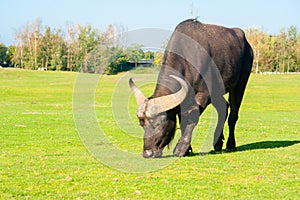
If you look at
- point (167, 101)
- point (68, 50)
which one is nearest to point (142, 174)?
point (167, 101)

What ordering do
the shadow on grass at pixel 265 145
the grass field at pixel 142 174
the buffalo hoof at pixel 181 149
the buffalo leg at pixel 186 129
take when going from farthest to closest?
the shadow on grass at pixel 265 145, the buffalo hoof at pixel 181 149, the buffalo leg at pixel 186 129, the grass field at pixel 142 174

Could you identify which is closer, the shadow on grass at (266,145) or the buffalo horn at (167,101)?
the buffalo horn at (167,101)

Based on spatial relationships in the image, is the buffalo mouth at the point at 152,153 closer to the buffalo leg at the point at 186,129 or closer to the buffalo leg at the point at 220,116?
the buffalo leg at the point at 186,129

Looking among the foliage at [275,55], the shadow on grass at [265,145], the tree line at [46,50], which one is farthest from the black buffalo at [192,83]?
the foliage at [275,55]

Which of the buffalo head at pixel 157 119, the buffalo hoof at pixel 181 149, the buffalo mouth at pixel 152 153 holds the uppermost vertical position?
the buffalo head at pixel 157 119

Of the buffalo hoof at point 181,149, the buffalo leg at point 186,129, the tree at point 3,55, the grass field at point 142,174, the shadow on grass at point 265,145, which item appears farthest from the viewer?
the tree at point 3,55

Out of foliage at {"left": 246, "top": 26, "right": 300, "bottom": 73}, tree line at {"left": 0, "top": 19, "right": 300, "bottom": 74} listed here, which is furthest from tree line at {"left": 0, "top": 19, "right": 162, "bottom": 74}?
foliage at {"left": 246, "top": 26, "right": 300, "bottom": 73}

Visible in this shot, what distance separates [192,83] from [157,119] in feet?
5.68

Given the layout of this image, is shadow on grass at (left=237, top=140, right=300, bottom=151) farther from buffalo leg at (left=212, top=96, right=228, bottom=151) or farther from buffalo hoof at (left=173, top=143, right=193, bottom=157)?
buffalo hoof at (left=173, top=143, right=193, bottom=157)

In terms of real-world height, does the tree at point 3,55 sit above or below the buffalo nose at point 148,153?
below

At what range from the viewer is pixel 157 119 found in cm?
1127

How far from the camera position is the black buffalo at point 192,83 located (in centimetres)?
1134

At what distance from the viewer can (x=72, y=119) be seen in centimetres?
2559

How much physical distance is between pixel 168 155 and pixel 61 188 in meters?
3.79
